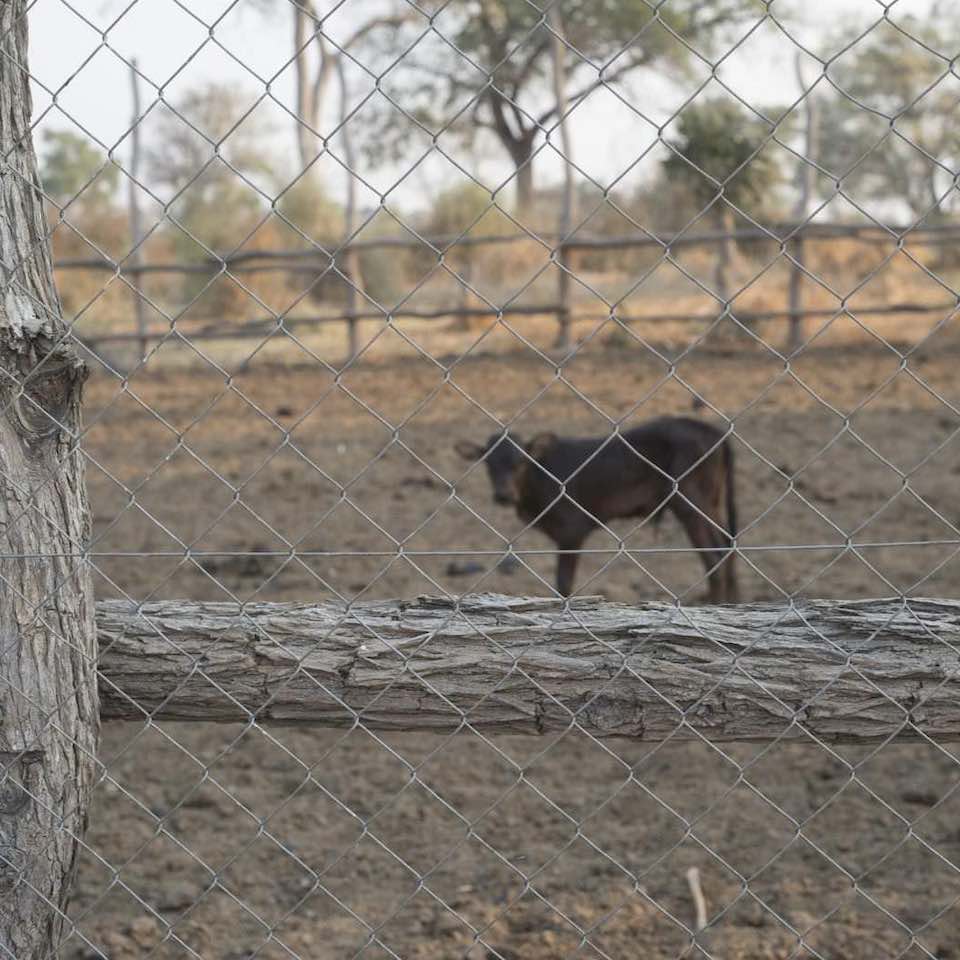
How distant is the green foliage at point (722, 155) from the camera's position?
9.66ft

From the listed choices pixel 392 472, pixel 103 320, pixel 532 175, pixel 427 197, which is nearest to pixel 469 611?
pixel 392 472

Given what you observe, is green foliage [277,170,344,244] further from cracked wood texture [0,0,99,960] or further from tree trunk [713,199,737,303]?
cracked wood texture [0,0,99,960]

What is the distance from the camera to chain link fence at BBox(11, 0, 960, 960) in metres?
1.98

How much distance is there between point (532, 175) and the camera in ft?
72.4

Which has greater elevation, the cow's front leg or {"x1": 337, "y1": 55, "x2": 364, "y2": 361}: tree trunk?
{"x1": 337, "y1": 55, "x2": 364, "y2": 361}: tree trunk

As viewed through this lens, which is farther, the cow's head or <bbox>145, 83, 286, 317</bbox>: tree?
<bbox>145, 83, 286, 317</bbox>: tree

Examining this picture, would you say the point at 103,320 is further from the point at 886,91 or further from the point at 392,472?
the point at 886,91

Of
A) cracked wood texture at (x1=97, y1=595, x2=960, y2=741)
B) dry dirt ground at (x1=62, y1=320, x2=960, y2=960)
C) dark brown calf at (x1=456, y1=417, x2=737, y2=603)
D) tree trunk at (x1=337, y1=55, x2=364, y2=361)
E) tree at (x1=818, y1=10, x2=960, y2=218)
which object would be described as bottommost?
dry dirt ground at (x1=62, y1=320, x2=960, y2=960)

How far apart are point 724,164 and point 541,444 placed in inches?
145

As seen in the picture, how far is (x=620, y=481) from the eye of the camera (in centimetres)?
690

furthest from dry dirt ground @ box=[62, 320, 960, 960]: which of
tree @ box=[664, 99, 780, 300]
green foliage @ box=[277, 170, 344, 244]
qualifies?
green foliage @ box=[277, 170, 344, 244]

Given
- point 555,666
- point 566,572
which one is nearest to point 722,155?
point 566,572

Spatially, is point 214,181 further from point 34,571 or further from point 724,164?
point 34,571

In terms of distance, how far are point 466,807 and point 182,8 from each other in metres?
3.14
